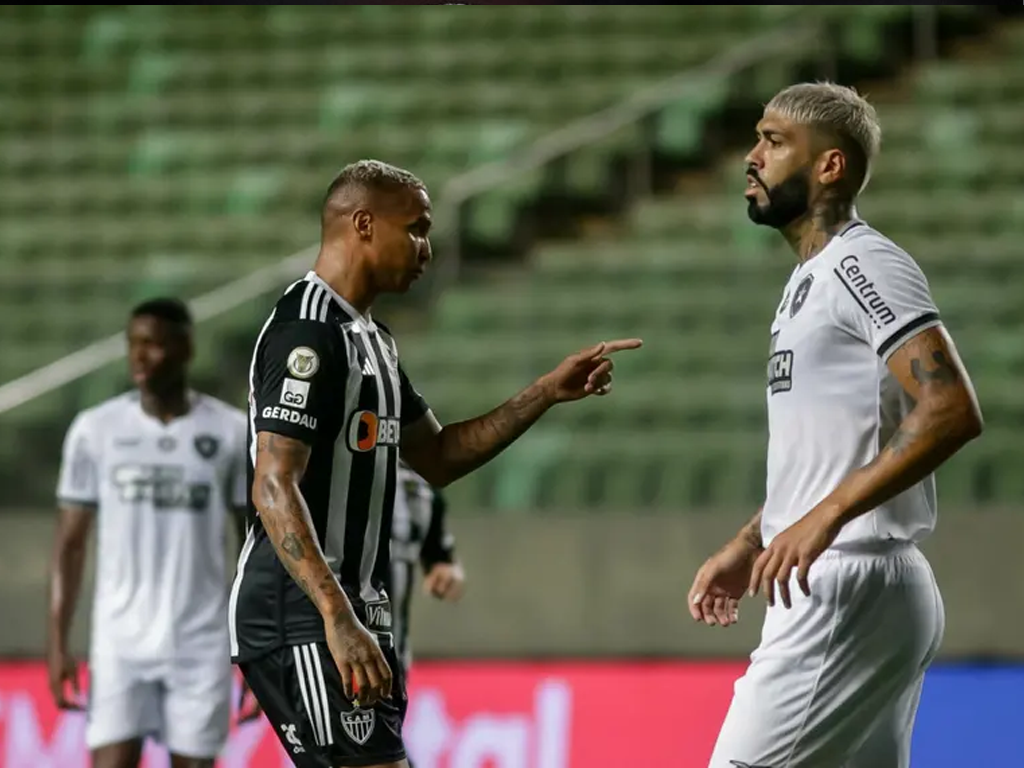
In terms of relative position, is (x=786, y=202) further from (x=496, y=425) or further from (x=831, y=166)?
(x=496, y=425)

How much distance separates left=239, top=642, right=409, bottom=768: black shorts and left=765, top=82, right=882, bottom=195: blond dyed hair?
5.06ft

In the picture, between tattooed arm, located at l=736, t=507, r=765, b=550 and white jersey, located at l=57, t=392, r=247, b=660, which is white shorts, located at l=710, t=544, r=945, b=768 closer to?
tattooed arm, located at l=736, t=507, r=765, b=550

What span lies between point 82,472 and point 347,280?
255cm

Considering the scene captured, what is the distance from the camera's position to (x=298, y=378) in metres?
3.78

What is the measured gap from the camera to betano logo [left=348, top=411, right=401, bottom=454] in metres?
3.89

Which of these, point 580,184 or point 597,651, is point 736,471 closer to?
point 597,651

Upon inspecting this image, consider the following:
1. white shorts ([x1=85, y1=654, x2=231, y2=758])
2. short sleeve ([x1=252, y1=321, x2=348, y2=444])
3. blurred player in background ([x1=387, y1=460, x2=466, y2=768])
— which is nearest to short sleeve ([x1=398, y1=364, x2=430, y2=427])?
short sleeve ([x1=252, y1=321, x2=348, y2=444])

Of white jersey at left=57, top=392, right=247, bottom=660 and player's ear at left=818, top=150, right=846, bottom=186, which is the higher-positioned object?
player's ear at left=818, top=150, right=846, bottom=186

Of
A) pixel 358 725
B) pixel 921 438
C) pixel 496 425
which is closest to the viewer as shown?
pixel 921 438

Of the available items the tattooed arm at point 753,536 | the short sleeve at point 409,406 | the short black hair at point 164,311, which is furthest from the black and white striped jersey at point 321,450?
the short black hair at point 164,311

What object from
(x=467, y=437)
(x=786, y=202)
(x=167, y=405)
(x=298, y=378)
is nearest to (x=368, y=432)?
(x=298, y=378)

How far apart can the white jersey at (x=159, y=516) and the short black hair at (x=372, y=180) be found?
2297mm

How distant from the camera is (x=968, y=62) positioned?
521 inches

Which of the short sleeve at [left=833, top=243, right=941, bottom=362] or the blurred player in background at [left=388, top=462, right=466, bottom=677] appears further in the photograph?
the blurred player in background at [left=388, top=462, right=466, bottom=677]
